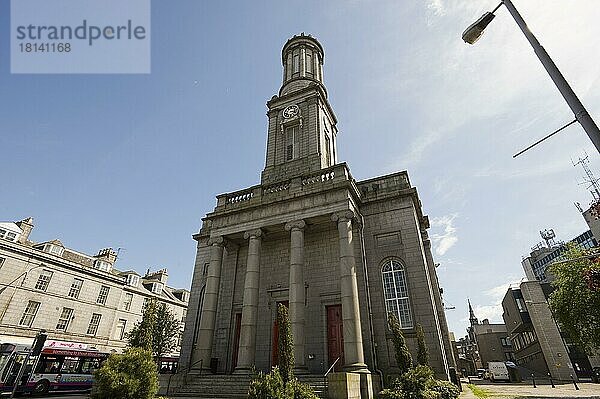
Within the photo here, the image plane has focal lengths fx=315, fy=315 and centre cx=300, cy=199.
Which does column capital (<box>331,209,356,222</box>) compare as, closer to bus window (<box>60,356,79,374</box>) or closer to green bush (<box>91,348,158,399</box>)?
green bush (<box>91,348,158,399</box>)

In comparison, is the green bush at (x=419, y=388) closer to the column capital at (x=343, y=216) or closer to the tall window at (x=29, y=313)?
the column capital at (x=343, y=216)

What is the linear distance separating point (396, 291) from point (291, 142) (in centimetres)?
1485

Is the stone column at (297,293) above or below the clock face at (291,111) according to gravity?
below

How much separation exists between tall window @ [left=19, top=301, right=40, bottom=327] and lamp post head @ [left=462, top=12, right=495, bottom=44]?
130ft

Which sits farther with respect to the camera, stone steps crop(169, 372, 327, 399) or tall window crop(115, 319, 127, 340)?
tall window crop(115, 319, 127, 340)

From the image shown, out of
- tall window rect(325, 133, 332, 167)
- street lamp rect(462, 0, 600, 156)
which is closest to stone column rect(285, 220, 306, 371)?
tall window rect(325, 133, 332, 167)

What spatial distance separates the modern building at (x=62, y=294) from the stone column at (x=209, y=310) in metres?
13.3

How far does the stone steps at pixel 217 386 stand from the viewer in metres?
14.3

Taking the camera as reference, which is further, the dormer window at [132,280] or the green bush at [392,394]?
the dormer window at [132,280]

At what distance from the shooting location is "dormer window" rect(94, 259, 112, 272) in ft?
123

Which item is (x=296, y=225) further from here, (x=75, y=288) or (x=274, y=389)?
(x=75, y=288)

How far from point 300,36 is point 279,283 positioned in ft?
87.4

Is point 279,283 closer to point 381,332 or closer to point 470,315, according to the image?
point 381,332

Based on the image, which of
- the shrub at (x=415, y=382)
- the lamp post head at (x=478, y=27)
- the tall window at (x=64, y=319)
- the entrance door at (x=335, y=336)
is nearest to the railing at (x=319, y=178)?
the entrance door at (x=335, y=336)
